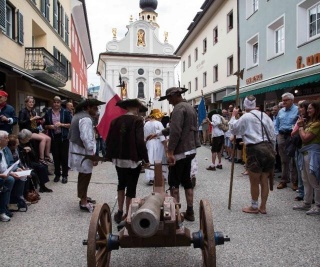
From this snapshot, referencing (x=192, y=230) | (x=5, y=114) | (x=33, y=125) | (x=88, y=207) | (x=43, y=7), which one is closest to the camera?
(x=192, y=230)

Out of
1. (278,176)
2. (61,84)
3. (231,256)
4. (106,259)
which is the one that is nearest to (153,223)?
(106,259)

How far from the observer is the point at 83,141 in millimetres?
5230

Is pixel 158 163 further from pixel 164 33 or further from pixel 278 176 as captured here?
pixel 164 33

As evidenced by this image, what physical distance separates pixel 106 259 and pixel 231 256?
1.39 m

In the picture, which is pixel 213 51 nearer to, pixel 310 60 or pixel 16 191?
pixel 310 60

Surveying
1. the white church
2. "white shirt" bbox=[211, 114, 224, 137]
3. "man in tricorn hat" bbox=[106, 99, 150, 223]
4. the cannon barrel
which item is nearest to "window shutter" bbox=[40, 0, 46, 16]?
"white shirt" bbox=[211, 114, 224, 137]

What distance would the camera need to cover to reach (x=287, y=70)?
12.5m

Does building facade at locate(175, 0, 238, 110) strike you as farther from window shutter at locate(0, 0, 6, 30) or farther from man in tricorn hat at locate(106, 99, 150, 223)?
man in tricorn hat at locate(106, 99, 150, 223)

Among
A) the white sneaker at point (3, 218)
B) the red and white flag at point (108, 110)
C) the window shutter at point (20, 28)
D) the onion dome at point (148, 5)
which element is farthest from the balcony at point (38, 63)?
the onion dome at point (148, 5)

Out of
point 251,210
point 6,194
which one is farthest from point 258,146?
point 6,194

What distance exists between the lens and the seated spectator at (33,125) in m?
7.26

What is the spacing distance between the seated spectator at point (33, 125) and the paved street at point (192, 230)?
4.92ft

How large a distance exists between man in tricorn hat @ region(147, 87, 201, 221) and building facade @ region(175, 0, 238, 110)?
1151 centimetres

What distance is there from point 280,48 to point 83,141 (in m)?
11.0
